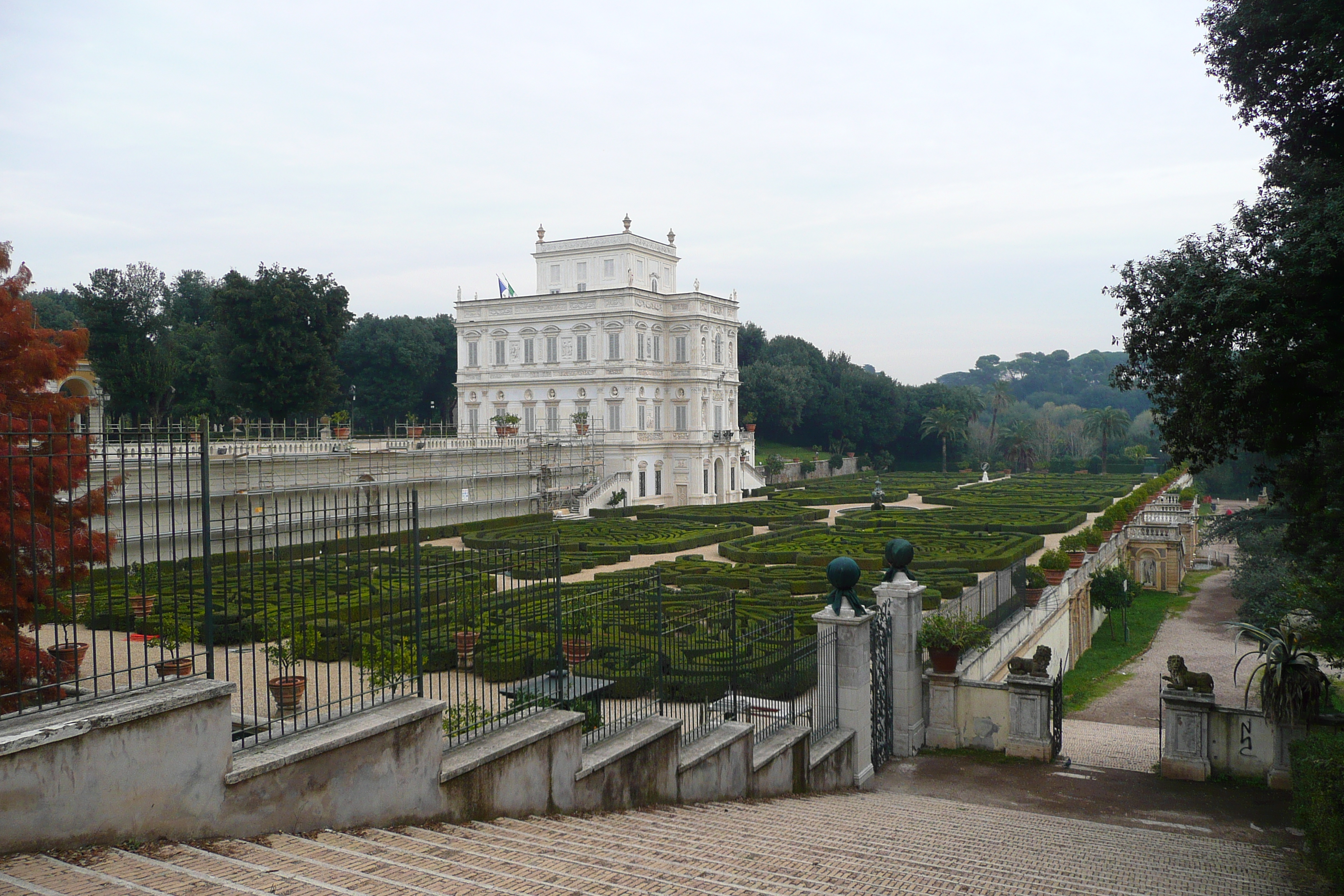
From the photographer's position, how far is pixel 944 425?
237 ft

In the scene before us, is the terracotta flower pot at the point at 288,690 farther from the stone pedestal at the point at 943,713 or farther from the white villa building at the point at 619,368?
the white villa building at the point at 619,368

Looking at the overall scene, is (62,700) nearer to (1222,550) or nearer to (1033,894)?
(1033,894)

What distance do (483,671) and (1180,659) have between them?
7773 mm

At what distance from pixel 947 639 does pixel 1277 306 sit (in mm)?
5118

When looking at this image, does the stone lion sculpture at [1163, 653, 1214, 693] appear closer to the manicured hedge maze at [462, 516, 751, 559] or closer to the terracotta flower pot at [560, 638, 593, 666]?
the terracotta flower pot at [560, 638, 593, 666]

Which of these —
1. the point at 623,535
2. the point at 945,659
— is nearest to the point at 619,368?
the point at 623,535

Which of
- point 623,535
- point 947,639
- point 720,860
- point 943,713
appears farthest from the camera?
point 623,535

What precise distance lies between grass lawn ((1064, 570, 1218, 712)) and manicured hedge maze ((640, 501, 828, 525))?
470 inches

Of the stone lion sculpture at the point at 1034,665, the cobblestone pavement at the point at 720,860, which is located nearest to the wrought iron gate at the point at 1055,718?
the stone lion sculpture at the point at 1034,665

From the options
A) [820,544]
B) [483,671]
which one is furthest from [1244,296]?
[820,544]

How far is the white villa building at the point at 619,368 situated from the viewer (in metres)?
47.1

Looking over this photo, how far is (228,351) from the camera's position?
3859cm

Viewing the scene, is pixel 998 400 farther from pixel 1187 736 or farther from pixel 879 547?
pixel 1187 736

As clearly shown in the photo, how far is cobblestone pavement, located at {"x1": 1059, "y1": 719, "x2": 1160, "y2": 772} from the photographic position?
11.8m
